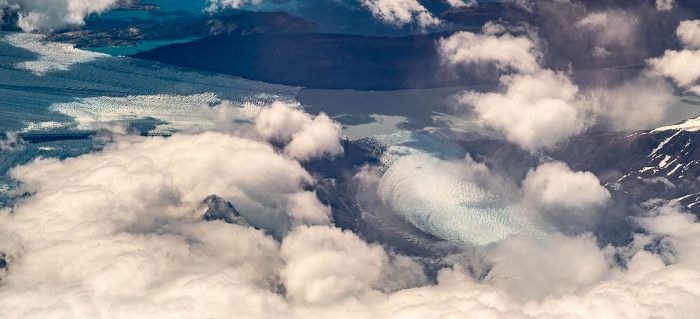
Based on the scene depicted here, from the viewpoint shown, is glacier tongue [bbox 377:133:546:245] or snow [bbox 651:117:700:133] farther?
snow [bbox 651:117:700:133]

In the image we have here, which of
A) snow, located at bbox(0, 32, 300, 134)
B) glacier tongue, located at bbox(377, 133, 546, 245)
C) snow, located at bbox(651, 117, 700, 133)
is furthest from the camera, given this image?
snow, located at bbox(651, 117, 700, 133)

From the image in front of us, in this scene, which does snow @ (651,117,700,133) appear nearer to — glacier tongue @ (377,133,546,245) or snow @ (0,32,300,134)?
glacier tongue @ (377,133,546,245)

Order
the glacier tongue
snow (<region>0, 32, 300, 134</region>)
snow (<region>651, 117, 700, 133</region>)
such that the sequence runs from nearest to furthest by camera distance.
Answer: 1. the glacier tongue
2. snow (<region>0, 32, 300, 134</region>)
3. snow (<region>651, 117, 700, 133</region>)

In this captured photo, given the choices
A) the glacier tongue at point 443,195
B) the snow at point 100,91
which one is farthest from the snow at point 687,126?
the snow at point 100,91

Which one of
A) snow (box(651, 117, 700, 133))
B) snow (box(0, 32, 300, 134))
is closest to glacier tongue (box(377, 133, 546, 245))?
snow (box(0, 32, 300, 134))

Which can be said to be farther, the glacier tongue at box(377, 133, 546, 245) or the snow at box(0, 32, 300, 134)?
→ the snow at box(0, 32, 300, 134)

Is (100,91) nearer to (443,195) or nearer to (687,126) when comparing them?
(443,195)

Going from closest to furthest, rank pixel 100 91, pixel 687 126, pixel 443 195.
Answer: pixel 443 195 < pixel 100 91 < pixel 687 126

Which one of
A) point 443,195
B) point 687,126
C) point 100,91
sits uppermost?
point 687,126

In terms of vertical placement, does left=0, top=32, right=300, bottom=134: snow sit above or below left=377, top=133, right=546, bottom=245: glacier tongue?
above

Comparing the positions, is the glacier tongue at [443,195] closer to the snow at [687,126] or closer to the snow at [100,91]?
the snow at [100,91]

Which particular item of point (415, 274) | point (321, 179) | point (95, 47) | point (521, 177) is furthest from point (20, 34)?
point (521, 177)

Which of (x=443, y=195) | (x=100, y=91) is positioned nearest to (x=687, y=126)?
(x=443, y=195)
